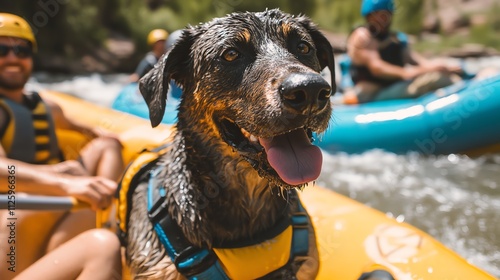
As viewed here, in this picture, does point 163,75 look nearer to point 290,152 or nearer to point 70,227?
point 290,152

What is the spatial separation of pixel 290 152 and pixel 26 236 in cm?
110

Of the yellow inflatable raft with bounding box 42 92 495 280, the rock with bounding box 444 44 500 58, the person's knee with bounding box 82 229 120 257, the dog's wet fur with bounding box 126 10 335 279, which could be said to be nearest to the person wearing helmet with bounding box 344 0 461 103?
the yellow inflatable raft with bounding box 42 92 495 280

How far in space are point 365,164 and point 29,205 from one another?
3.37 meters

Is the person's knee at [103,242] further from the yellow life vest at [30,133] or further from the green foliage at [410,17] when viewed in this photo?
the green foliage at [410,17]

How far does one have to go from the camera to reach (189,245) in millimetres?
1575

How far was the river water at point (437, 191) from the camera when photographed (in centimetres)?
310

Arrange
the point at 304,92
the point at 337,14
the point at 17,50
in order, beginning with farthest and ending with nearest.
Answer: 1. the point at 337,14
2. the point at 17,50
3. the point at 304,92

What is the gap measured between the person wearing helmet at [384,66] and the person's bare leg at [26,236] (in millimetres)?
3660

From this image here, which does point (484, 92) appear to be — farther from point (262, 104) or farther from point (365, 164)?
point (262, 104)

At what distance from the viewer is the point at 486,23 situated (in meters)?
18.7

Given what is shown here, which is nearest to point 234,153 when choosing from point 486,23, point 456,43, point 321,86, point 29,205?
point 321,86

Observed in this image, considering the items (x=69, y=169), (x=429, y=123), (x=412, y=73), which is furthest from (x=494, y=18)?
(x=69, y=169)

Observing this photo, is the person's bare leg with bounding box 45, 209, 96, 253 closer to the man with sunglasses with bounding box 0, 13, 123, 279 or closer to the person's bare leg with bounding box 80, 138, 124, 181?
the man with sunglasses with bounding box 0, 13, 123, 279

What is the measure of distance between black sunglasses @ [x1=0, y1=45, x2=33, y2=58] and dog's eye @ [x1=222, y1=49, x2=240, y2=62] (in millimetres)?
1427
